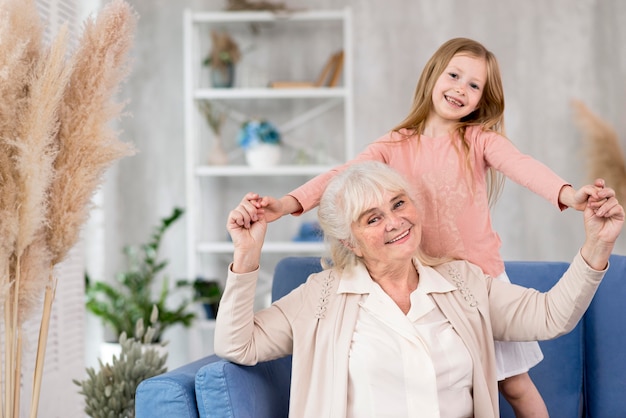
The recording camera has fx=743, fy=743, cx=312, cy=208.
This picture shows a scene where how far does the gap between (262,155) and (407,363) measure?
9.19 feet

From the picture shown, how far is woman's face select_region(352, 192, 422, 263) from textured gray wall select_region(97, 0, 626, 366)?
118 inches

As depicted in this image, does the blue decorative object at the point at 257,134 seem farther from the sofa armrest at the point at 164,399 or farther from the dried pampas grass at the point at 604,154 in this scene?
the sofa armrest at the point at 164,399

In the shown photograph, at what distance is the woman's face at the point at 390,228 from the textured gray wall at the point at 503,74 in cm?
A: 299

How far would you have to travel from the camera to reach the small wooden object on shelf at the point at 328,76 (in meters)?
4.52

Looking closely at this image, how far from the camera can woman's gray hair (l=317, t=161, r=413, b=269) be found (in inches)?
73.8

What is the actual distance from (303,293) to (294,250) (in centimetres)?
251

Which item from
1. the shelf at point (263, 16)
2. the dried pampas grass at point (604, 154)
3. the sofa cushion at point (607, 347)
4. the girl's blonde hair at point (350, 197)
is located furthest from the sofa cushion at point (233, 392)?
the dried pampas grass at point (604, 154)

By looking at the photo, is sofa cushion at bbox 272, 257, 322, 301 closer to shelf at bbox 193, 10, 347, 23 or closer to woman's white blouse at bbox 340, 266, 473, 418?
woman's white blouse at bbox 340, 266, 473, 418

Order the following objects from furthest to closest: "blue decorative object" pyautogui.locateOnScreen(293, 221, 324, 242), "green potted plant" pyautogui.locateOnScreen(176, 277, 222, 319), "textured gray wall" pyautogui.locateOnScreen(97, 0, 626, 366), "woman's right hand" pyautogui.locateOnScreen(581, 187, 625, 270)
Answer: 1. "textured gray wall" pyautogui.locateOnScreen(97, 0, 626, 366)
2. "blue decorative object" pyautogui.locateOnScreen(293, 221, 324, 242)
3. "green potted plant" pyautogui.locateOnScreen(176, 277, 222, 319)
4. "woman's right hand" pyautogui.locateOnScreen(581, 187, 625, 270)

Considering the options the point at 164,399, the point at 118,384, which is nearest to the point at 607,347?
the point at 164,399

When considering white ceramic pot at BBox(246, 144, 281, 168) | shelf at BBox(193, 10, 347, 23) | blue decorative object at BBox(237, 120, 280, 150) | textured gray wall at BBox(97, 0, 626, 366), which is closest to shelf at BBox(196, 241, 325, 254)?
textured gray wall at BBox(97, 0, 626, 366)

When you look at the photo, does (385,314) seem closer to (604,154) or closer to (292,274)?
(292,274)

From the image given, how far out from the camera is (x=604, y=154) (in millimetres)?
4449

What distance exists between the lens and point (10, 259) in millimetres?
1860
